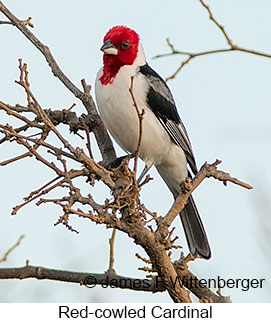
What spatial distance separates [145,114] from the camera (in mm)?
5320

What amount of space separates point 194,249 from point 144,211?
2058 millimetres

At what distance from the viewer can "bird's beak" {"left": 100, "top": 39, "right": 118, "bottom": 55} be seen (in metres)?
5.55

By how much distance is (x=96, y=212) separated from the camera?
3594mm

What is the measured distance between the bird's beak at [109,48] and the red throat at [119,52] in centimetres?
3

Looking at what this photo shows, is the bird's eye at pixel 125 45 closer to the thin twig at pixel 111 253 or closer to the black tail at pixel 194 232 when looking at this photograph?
the black tail at pixel 194 232

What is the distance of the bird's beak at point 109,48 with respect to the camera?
5.55 metres

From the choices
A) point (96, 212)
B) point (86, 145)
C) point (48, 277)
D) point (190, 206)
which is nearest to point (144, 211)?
point (96, 212)

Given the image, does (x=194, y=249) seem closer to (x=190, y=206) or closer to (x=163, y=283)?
(x=190, y=206)

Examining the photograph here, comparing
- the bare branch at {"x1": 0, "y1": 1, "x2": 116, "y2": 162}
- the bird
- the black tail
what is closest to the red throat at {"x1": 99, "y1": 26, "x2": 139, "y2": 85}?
the bird

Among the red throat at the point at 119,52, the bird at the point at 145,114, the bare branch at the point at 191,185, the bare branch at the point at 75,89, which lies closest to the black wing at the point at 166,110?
the bird at the point at 145,114

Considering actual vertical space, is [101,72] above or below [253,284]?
above

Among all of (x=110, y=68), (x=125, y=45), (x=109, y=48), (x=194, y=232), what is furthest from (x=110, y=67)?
(x=194, y=232)

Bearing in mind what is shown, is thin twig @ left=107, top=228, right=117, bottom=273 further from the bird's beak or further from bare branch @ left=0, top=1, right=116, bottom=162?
the bird's beak

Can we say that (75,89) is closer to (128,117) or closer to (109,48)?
(128,117)
